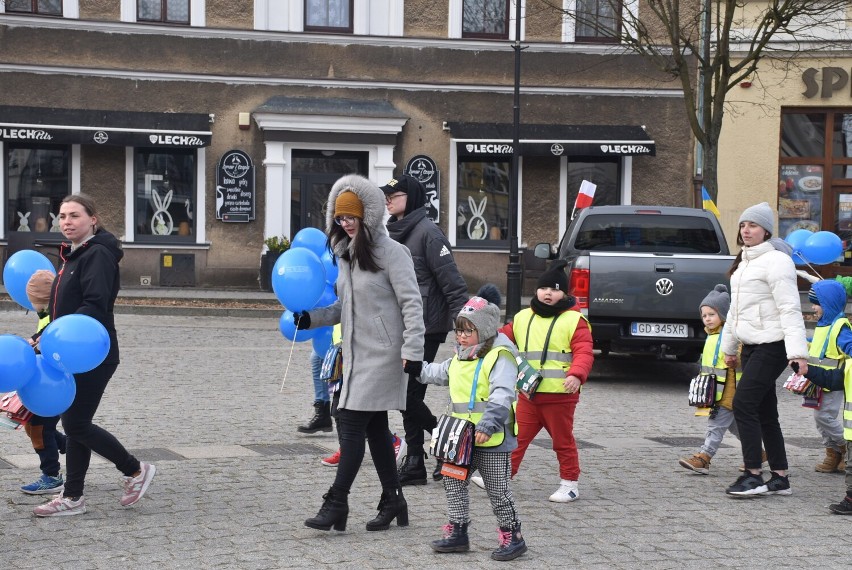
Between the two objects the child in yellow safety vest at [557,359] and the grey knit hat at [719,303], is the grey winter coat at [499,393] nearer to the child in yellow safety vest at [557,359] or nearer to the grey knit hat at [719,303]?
the child in yellow safety vest at [557,359]

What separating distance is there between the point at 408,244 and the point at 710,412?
8.27 feet

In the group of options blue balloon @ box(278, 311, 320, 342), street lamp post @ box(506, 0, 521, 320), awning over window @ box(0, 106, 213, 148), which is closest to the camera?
blue balloon @ box(278, 311, 320, 342)

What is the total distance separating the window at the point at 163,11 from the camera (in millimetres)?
23969

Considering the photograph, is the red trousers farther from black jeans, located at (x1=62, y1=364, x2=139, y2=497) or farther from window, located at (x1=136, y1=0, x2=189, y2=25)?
window, located at (x1=136, y1=0, x2=189, y2=25)

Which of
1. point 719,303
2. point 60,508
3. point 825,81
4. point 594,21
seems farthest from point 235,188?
point 60,508

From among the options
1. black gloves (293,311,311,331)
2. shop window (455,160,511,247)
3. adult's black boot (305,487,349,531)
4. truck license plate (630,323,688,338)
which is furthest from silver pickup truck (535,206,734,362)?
shop window (455,160,511,247)

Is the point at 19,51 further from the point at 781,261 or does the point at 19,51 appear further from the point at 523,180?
the point at 781,261

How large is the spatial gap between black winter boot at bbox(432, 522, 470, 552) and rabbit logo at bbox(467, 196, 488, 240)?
1938 cm

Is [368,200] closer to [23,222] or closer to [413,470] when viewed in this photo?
[413,470]

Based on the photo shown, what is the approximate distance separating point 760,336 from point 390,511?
8.71 feet

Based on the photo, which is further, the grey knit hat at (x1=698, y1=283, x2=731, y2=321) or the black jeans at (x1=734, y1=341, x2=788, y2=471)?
the grey knit hat at (x1=698, y1=283, x2=731, y2=321)

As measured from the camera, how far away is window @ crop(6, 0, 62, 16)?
23375 mm

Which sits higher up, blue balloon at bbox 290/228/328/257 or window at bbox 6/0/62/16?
window at bbox 6/0/62/16

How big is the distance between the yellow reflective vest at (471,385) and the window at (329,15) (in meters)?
19.3
